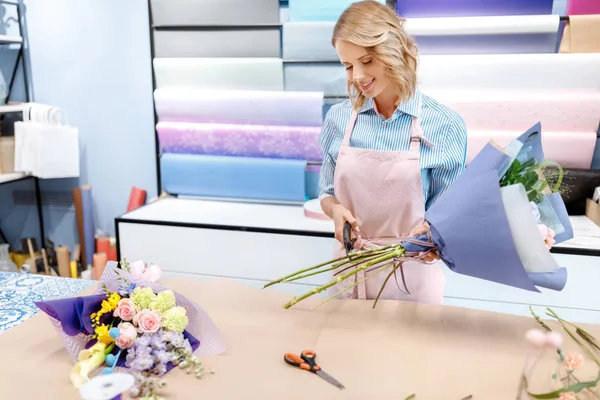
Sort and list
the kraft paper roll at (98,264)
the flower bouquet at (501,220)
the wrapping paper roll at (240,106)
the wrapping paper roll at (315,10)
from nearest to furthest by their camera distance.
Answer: the flower bouquet at (501,220), the wrapping paper roll at (315,10), the wrapping paper roll at (240,106), the kraft paper roll at (98,264)

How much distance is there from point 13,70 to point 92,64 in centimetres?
54

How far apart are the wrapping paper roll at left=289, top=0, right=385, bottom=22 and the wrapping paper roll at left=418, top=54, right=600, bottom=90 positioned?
51cm

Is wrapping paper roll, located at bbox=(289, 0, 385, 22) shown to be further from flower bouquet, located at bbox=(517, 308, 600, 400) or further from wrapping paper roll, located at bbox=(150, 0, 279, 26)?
flower bouquet, located at bbox=(517, 308, 600, 400)

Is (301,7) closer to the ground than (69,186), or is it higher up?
higher up

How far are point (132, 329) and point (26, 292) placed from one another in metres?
1.00

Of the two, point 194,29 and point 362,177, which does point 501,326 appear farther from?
point 194,29

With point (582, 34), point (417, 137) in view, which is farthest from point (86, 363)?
point (582, 34)

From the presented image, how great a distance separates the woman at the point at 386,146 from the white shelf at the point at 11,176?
7.24 ft

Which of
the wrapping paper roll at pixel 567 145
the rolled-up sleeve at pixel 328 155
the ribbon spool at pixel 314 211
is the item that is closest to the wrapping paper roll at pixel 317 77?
the ribbon spool at pixel 314 211

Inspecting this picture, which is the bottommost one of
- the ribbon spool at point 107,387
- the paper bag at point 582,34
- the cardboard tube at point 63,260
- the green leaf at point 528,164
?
the cardboard tube at point 63,260

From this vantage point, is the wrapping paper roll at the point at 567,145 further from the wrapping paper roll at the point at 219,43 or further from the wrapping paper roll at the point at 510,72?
the wrapping paper roll at the point at 219,43

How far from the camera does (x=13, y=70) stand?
3287 mm

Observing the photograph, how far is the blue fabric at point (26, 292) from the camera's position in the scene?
5.68ft

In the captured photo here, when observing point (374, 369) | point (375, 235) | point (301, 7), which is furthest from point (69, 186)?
point (374, 369)
